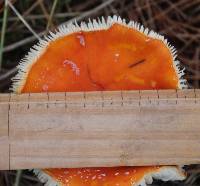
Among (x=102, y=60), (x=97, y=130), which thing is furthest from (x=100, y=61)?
(x=97, y=130)

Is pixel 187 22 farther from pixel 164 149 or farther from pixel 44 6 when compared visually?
pixel 164 149

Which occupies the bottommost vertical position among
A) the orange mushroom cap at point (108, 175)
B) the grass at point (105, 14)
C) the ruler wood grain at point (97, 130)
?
the orange mushroom cap at point (108, 175)

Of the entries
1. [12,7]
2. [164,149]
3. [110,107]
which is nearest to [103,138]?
[110,107]

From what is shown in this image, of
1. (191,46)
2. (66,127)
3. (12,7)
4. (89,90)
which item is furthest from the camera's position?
(191,46)

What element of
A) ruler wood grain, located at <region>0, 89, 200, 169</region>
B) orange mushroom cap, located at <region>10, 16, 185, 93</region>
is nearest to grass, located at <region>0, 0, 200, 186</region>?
orange mushroom cap, located at <region>10, 16, 185, 93</region>

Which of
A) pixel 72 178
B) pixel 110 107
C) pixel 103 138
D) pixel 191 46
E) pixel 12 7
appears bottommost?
pixel 72 178

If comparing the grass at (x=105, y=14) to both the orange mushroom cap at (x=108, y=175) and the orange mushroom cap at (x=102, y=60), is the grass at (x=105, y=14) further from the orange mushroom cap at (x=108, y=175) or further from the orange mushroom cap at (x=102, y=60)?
the orange mushroom cap at (x=108, y=175)

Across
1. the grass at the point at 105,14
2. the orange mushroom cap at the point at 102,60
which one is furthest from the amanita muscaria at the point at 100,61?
the grass at the point at 105,14
